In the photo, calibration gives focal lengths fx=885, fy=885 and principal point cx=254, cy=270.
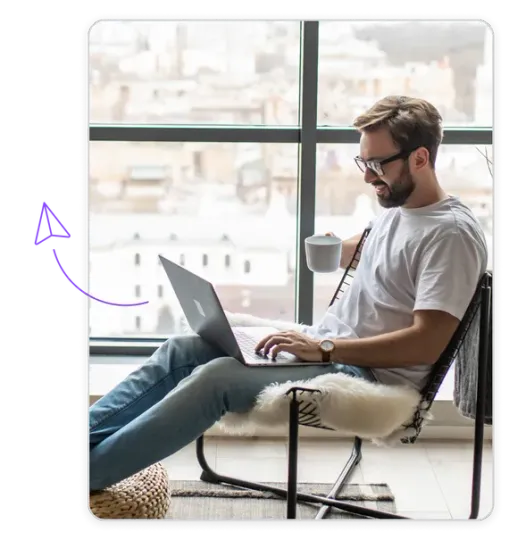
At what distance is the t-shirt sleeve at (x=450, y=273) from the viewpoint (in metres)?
1.72

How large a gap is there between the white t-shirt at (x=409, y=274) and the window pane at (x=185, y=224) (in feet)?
1.99

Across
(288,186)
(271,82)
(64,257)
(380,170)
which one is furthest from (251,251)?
(64,257)

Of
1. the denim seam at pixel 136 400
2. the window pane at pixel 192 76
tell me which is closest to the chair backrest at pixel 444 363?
the denim seam at pixel 136 400

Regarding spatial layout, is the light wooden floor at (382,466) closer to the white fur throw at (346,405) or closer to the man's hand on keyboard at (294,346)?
the white fur throw at (346,405)

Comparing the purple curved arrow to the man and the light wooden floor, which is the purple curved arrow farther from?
the light wooden floor

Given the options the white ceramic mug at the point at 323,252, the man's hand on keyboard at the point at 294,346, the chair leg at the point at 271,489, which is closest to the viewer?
the man's hand on keyboard at the point at 294,346

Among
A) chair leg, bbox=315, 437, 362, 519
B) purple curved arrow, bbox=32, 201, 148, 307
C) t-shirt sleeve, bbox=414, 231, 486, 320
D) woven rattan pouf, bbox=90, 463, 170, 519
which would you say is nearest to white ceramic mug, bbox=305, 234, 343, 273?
t-shirt sleeve, bbox=414, 231, 486, 320

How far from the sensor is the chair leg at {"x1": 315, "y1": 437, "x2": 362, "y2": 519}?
200cm

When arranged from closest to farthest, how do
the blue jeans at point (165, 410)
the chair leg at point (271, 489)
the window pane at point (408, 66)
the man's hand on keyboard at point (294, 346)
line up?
the blue jeans at point (165, 410) < the man's hand on keyboard at point (294, 346) < the chair leg at point (271, 489) < the window pane at point (408, 66)

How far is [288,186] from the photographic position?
2.57 meters

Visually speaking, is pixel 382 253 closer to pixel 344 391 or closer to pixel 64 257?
pixel 344 391

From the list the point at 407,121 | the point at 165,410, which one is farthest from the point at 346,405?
the point at 407,121

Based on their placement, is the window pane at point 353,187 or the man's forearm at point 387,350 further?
the window pane at point 353,187

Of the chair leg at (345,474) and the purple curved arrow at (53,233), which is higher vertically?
the purple curved arrow at (53,233)
